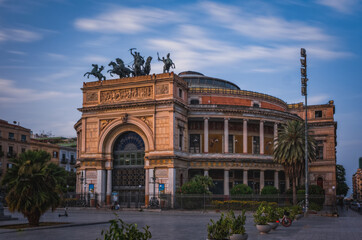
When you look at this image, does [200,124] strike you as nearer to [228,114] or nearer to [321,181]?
[228,114]

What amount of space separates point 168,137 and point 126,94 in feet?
29.6

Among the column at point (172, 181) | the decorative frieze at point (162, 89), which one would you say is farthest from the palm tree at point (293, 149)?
the decorative frieze at point (162, 89)

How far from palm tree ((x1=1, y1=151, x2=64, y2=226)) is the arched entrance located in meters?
30.2

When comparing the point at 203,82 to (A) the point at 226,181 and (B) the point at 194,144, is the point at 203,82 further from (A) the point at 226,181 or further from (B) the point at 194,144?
(A) the point at 226,181

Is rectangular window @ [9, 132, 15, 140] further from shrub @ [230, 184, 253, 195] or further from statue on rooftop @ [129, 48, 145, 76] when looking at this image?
shrub @ [230, 184, 253, 195]

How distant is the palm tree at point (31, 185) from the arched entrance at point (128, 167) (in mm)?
30181

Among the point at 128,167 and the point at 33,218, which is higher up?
the point at 128,167

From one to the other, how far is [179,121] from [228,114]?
27.0ft

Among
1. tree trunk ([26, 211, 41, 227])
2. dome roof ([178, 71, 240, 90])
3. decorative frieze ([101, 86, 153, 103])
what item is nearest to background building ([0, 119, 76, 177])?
decorative frieze ([101, 86, 153, 103])

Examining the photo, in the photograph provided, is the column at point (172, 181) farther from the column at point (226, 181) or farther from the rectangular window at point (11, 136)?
the rectangular window at point (11, 136)

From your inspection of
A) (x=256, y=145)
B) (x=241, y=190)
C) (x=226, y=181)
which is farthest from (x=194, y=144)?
(x=241, y=190)

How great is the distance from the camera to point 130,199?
56.8m

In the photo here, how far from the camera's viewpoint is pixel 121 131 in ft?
200

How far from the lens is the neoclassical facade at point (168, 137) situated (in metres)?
56.8
